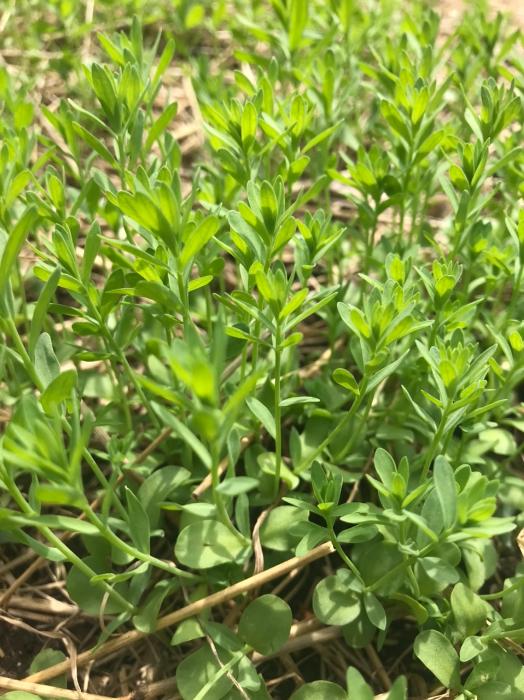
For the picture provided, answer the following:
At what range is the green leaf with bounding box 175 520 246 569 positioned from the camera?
1332 mm

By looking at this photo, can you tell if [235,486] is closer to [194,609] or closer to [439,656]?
[194,609]

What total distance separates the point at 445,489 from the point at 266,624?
0.47m

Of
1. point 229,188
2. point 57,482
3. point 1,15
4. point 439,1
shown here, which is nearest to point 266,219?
point 229,188

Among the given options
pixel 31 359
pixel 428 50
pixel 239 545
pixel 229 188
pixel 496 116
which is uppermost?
pixel 428 50

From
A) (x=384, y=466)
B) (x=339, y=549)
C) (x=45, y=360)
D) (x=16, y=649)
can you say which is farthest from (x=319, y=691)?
(x=45, y=360)

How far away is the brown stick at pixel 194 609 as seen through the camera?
4.52 feet

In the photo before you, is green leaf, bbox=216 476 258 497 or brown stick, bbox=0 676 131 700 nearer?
green leaf, bbox=216 476 258 497

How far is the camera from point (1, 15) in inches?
109

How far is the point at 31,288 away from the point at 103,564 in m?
0.89

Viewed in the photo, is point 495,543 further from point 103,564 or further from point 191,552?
point 103,564

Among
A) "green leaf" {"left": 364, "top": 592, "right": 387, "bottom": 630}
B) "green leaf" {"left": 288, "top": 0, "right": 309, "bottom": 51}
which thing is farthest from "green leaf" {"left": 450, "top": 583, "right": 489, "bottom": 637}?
"green leaf" {"left": 288, "top": 0, "right": 309, "bottom": 51}

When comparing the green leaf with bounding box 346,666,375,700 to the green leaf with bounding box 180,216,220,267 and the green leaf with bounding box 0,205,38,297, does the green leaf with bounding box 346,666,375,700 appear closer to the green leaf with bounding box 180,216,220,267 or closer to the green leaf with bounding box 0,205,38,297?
the green leaf with bounding box 180,216,220,267

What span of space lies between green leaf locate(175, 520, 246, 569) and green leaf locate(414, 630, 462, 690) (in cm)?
39

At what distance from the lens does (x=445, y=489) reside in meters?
1.15
